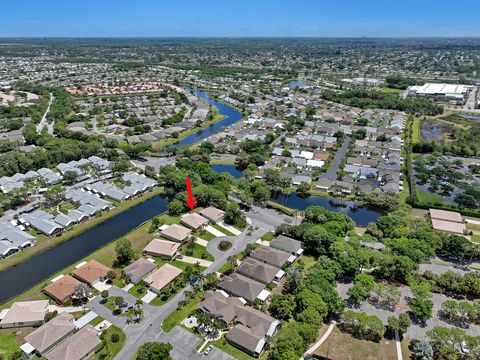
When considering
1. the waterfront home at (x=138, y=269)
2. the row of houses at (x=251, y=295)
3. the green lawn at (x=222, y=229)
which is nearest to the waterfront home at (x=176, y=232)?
the green lawn at (x=222, y=229)

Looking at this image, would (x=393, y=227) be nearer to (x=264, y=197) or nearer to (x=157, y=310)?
(x=264, y=197)

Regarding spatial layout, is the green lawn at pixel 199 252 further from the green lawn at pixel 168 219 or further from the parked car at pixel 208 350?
the parked car at pixel 208 350

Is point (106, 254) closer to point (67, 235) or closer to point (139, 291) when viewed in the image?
point (67, 235)

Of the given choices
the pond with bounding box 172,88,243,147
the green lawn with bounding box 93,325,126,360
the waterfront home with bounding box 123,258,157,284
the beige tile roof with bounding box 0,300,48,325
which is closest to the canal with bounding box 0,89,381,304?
the beige tile roof with bounding box 0,300,48,325

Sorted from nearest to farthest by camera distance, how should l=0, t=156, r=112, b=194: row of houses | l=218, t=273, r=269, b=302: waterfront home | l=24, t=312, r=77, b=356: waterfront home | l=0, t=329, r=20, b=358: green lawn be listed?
l=24, t=312, r=77, b=356: waterfront home
l=0, t=329, r=20, b=358: green lawn
l=218, t=273, r=269, b=302: waterfront home
l=0, t=156, r=112, b=194: row of houses

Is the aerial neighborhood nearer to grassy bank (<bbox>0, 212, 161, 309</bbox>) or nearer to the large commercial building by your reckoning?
grassy bank (<bbox>0, 212, 161, 309</bbox>)

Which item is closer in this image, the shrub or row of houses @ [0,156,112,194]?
the shrub

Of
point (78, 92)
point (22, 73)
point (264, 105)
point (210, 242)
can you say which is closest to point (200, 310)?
point (210, 242)
